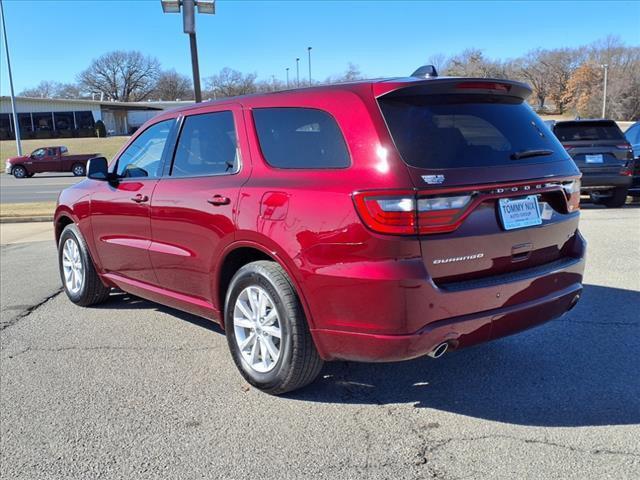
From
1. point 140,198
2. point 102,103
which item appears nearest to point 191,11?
point 140,198

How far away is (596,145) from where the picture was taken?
11.0 metres

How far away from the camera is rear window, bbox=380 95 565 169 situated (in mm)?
3074

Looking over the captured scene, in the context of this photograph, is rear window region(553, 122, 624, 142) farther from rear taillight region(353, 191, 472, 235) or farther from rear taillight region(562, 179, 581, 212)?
rear taillight region(353, 191, 472, 235)

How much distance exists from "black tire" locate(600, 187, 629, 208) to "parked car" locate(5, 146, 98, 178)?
2821 cm

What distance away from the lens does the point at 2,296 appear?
6344 millimetres

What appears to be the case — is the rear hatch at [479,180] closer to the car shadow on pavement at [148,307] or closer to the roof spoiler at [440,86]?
the roof spoiler at [440,86]

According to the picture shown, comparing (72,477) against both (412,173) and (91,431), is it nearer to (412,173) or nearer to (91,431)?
(91,431)

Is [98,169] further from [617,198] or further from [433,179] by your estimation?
[617,198]

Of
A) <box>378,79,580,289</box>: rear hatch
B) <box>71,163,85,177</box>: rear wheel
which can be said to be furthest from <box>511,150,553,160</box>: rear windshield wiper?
<box>71,163,85,177</box>: rear wheel

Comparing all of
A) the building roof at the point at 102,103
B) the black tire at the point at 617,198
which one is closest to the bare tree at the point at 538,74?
the building roof at the point at 102,103

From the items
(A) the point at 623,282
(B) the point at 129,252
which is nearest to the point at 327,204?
(B) the point at 129,252

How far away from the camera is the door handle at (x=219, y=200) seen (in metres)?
3.71

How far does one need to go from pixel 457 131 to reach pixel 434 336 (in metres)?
1.14

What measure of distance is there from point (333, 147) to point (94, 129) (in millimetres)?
69872
